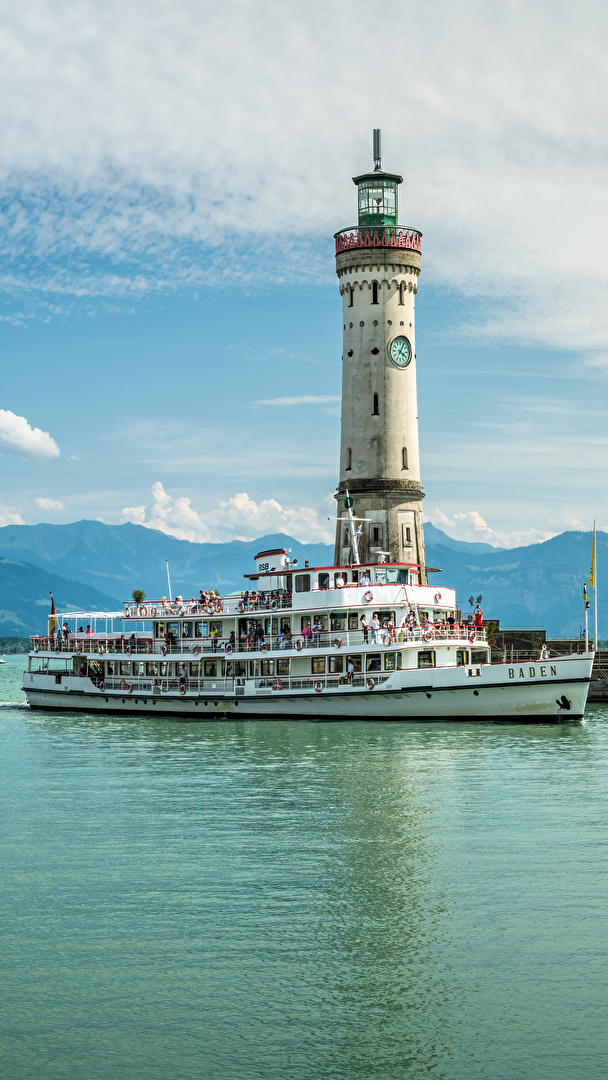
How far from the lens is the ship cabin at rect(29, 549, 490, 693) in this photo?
182 feet

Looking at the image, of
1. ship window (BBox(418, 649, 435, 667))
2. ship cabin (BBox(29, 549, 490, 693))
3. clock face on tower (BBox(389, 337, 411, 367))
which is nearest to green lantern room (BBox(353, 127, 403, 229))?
clock face on tower (BBox(389, 337, 411, 367))

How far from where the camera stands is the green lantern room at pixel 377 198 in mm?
78125

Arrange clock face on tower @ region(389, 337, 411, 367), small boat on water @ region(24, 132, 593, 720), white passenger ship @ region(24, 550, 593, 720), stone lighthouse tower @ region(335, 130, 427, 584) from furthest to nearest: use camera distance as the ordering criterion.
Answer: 1. clock face on tower @ region(389, 337, 411, 367)
2. stone lighthouse tower @ region(335, 130, 427, 584)
3. small boat on water @ region(24, 132, 593, 720)
4. white passenger ship @ region(24, 550, 593, 720)

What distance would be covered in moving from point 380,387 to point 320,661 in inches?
977

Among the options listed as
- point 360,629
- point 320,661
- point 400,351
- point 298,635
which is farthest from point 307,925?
point 400,351

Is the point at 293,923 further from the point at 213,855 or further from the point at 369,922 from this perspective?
the point at 213,855

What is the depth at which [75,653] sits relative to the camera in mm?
69562

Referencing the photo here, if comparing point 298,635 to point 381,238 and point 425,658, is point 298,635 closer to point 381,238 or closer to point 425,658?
point 425,658

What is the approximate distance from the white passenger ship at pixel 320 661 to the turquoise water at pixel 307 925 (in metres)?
13.3

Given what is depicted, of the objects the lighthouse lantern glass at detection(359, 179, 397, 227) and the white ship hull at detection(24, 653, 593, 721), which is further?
the lighthouse lantern glass at detection(359, 179, 397, 227)

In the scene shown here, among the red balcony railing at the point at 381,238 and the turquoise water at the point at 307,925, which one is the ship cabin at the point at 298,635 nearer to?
the turquoise water at the point at 307,925

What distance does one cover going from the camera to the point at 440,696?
173 ft

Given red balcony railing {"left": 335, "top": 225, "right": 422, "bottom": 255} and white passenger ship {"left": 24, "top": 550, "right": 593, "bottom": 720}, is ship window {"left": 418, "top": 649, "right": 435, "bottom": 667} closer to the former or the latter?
white passenger ship {"left": 24, "top": 550, "right": 593, "bottom": 720}

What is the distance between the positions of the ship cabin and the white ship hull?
61cm
